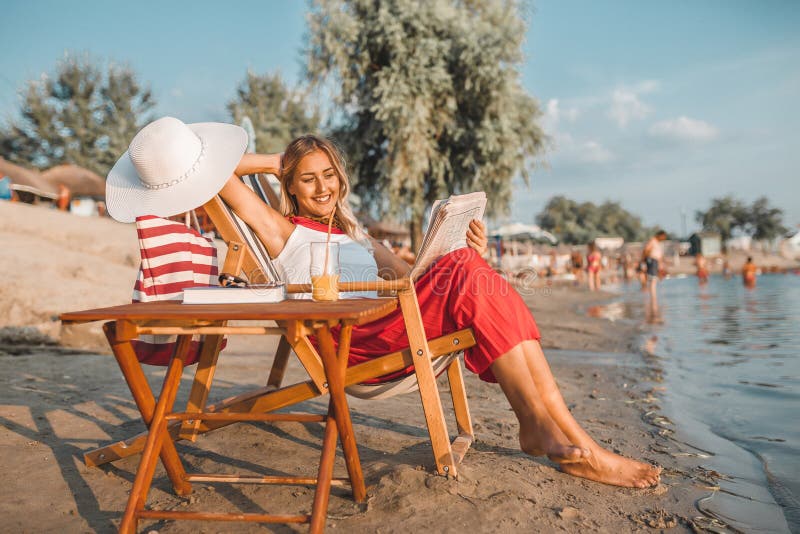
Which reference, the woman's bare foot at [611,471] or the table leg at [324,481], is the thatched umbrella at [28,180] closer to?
the table leg at [324,481]

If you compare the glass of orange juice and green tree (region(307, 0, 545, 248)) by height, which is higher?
green tree (region(307, 0, 545, 248))

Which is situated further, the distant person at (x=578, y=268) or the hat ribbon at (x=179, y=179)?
the distant person at (x=578, y=268)

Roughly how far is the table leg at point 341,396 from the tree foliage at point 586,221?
2502 inches

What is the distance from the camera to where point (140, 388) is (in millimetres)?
1851

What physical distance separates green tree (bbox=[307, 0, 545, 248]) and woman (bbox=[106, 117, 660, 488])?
1086cm

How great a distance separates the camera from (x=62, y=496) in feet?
6.97

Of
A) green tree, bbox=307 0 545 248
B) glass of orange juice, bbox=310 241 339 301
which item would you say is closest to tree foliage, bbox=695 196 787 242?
green tree, bbox=307 0 545 248

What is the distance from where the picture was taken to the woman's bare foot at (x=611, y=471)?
2121 mm

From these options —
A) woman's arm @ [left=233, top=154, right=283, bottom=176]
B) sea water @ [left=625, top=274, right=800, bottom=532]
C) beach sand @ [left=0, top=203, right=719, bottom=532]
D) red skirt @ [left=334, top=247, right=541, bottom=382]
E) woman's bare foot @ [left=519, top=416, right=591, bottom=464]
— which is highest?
woman's arm @ [left=233, top=154, right=283, bottom=176]

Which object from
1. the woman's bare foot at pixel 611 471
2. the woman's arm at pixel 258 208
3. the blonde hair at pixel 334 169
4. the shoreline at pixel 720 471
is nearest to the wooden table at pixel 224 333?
the woman's arm at pixel 258 208

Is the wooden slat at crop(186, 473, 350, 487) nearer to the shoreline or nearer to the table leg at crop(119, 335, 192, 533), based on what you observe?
the table leg at crop(119, 335, 192, 533)

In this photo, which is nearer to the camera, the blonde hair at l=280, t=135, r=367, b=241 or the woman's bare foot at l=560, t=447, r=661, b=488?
the woman's bare foot at l=560, t=447, r=661, b=488

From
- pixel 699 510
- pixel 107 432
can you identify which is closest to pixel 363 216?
pixel 107 432

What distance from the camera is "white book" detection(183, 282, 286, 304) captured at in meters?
1.84
